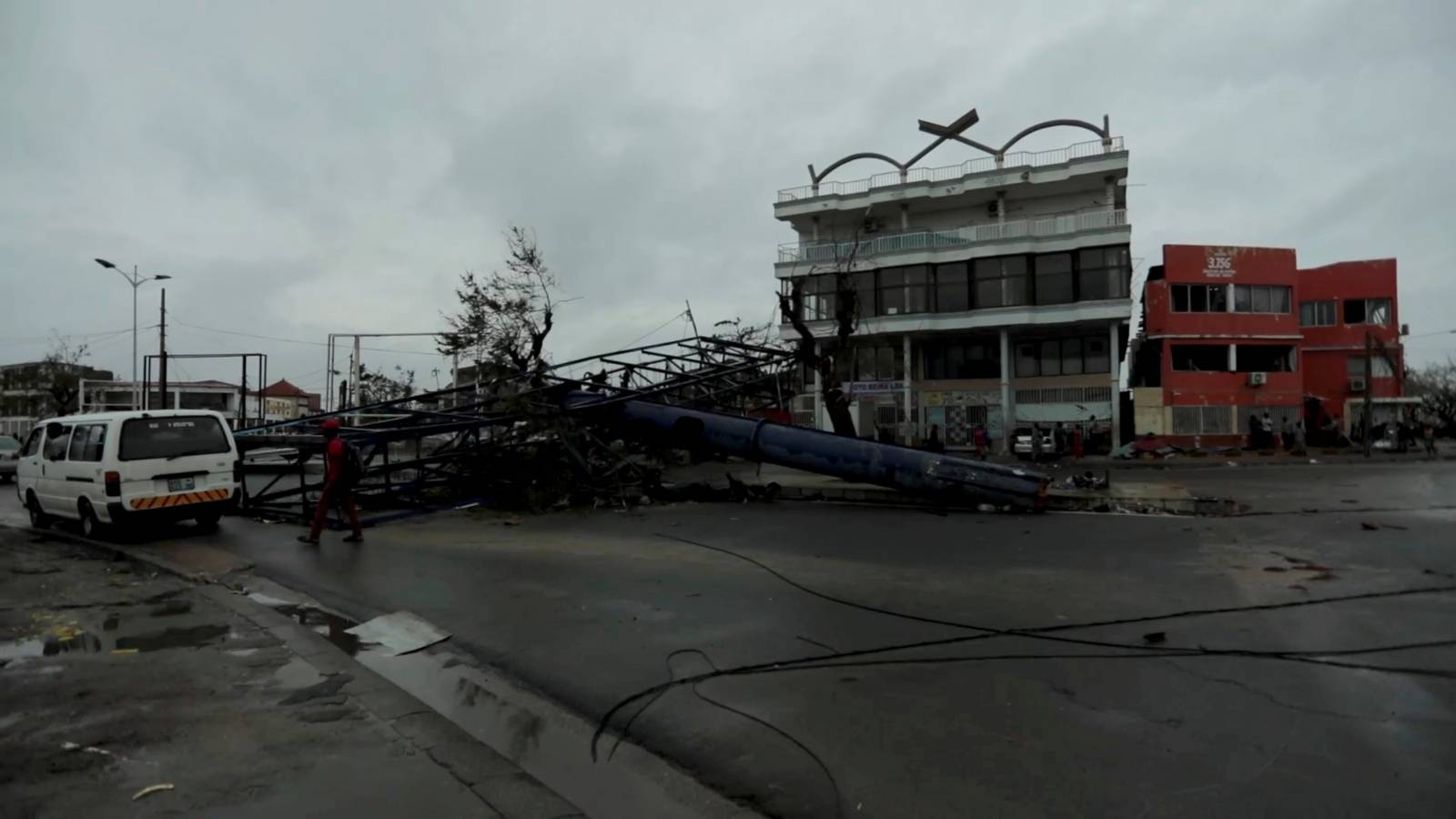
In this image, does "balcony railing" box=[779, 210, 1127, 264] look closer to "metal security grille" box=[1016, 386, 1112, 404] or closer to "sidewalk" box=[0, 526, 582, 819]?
"metal security grille" box=[1016, 386, 1112, 404]

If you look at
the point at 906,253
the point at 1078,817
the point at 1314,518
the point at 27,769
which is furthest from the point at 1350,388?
the point at 27,769

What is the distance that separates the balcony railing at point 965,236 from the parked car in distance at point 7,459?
28.9m

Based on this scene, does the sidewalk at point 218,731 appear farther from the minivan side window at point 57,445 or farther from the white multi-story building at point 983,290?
the white multi-story building at point 983,290

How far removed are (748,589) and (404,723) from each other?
382cm

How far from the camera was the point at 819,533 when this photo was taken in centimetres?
Result: 1183

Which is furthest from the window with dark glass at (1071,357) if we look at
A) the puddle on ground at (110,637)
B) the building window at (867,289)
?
the puddle on ground at (110,637)

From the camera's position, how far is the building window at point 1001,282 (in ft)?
124

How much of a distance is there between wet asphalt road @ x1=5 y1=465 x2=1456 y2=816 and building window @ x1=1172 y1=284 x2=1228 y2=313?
2938cm

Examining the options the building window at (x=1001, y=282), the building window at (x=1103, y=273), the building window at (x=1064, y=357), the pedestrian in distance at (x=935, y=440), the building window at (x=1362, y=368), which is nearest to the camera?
the pedestrian in distance at (x=935, y=440)

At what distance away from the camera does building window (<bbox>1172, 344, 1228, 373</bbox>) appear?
125ft

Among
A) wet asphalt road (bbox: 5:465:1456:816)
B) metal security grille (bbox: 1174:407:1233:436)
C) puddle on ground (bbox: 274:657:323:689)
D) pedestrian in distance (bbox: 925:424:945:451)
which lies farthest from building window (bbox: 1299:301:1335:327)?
puddle on ground (bbox: 274:657:323:689)

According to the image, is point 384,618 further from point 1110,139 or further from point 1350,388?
point 1350,388

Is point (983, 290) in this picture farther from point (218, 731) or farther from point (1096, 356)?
point (218, 731)

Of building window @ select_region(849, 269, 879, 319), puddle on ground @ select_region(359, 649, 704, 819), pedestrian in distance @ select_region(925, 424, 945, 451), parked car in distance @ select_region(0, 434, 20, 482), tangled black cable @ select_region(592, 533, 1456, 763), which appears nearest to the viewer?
puddle on ground @ select_region(359, 649, 704, 819)
